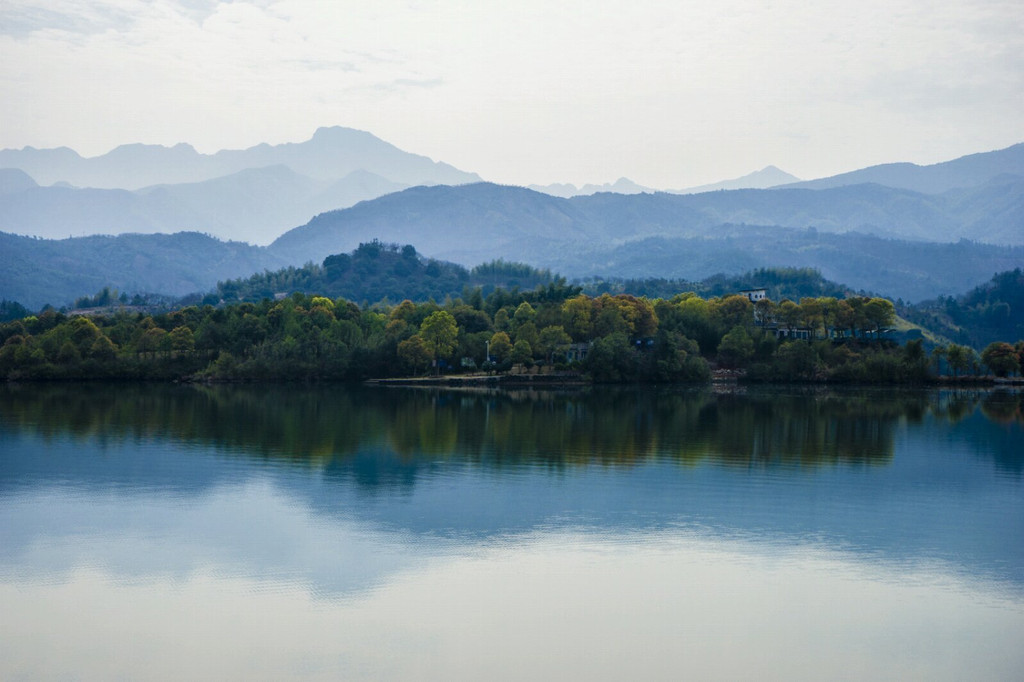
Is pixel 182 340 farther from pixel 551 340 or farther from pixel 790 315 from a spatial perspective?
pixel 790 315

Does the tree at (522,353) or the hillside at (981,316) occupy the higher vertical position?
the hillside at (981,316)

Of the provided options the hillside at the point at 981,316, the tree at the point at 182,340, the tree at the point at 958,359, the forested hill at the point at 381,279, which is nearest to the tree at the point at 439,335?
the tree at the point at 182,340

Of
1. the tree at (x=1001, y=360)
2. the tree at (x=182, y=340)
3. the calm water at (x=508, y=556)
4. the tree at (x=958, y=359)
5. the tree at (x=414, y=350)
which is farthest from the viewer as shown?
the tree at (x=182, y=340)

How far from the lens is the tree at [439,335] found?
220 feet

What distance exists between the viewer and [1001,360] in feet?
215

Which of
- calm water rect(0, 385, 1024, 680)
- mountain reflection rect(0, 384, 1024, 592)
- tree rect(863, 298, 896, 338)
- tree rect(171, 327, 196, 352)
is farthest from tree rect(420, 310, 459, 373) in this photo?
calm water rect(0, 385, 1024, 680)

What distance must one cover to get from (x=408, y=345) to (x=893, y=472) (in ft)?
136

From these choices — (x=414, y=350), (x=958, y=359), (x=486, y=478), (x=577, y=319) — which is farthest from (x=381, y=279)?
(x=486, y=478)

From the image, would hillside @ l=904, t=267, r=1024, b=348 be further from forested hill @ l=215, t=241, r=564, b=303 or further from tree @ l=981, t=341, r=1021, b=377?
forested hill @ l=215, t=241, r=564, b=303

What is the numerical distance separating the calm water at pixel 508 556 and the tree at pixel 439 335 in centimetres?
3048

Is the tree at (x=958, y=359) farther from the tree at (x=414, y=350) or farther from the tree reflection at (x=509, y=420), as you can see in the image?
the tree at (x=414, y=350)

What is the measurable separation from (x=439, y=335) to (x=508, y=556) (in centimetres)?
4878

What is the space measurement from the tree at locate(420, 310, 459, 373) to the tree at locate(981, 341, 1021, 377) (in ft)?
115

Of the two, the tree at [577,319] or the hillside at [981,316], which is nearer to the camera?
the tree at [577,319]
